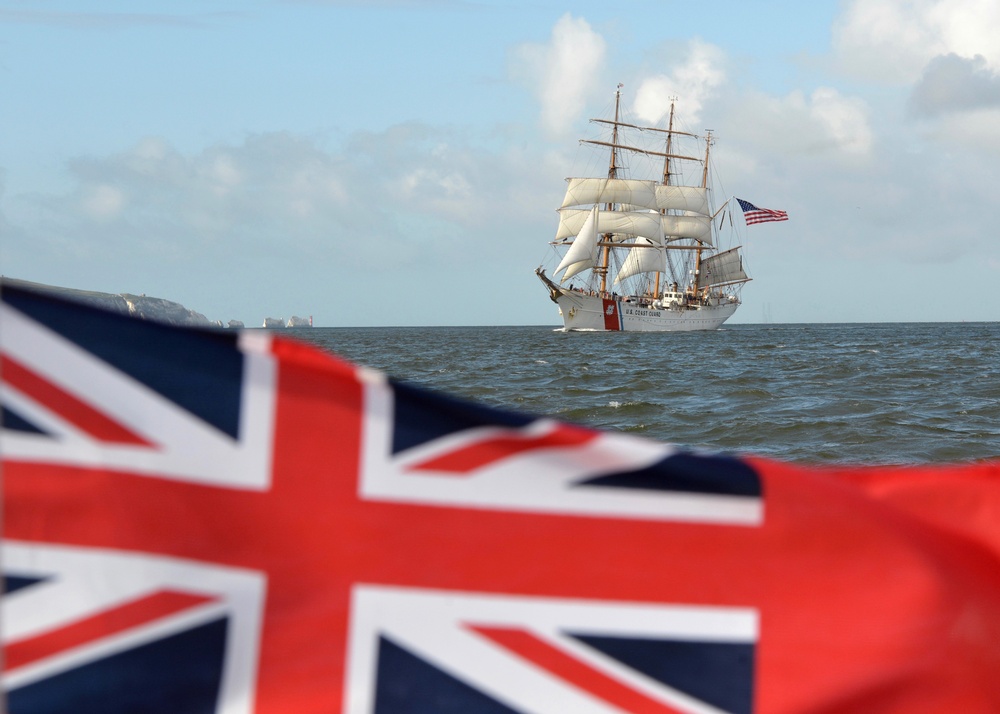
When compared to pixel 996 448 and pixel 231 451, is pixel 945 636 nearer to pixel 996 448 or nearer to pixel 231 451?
pixel 231 451

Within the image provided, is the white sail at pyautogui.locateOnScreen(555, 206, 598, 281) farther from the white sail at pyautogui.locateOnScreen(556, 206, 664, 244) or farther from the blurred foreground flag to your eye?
the blurred foreground flag

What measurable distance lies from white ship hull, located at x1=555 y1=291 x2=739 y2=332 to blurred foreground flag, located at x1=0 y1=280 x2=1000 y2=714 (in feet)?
214

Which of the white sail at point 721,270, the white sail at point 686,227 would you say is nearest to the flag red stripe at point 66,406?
the white sail at point 686,227

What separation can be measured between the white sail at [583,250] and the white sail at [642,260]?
3.40 metres

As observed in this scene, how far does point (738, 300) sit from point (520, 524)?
8000 centimetres

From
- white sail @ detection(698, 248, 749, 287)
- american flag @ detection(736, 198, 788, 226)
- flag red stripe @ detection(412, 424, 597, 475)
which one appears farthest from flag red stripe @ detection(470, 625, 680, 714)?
white sail @ detection(698, 248, 749, 287)

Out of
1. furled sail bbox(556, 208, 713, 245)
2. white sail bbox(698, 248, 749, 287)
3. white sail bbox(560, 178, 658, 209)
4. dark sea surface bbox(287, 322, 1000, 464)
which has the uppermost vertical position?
white sail bbox(560, 178, 658, 209)

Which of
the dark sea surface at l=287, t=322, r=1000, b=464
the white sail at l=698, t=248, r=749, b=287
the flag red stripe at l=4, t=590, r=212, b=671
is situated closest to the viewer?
the flag red stripe at l=4, t=590, r=212, b=671

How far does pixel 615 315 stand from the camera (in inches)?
2672

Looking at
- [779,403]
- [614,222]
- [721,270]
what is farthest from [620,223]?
[779,403]

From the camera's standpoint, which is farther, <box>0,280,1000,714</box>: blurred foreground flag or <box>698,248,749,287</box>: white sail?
<box>698,248,749,287</box>: white sail

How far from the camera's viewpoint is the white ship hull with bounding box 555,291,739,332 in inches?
2660

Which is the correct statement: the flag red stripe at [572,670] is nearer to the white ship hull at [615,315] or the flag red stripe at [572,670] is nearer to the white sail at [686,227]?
the white ship hull at [615,315]

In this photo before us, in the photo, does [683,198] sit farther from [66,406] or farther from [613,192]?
[66,406]
